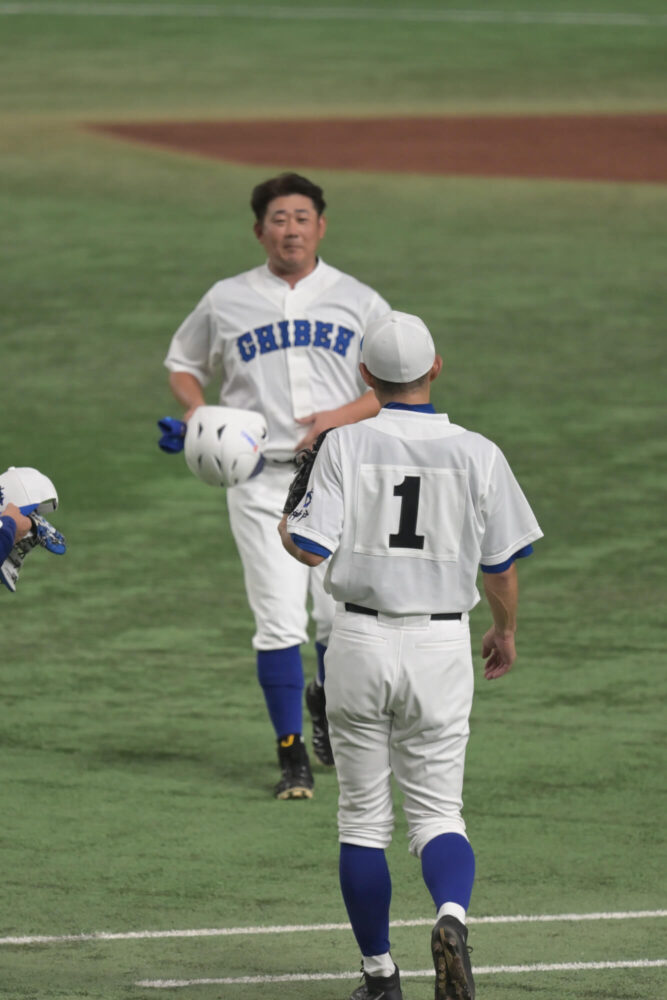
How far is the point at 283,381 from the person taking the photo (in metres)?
6.88

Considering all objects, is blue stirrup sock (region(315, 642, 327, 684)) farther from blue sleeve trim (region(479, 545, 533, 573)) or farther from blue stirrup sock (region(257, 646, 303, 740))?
blue sleeve trim (region(479, 545, 533, 573))

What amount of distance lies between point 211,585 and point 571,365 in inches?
189

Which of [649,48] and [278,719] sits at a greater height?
[649,48]

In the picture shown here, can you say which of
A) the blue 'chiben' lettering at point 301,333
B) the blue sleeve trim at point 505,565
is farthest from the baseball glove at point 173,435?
the blue sleeve trim at point 505,565

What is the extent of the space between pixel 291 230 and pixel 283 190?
15 cm

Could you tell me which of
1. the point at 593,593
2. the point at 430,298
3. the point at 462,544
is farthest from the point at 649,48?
the point at 462,544

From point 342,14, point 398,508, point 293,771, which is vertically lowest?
point 293,771

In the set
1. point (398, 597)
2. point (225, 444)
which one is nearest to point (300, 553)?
point (398, 597)

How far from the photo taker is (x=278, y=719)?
6.76 metres

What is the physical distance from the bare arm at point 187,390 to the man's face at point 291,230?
0.56m

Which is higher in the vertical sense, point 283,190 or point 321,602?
point 283,190

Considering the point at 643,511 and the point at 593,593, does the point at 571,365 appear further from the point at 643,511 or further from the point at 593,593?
the point at 593,593

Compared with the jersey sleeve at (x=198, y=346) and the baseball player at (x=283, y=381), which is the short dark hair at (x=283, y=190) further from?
the jersey sleeve at (x=198, y=346)

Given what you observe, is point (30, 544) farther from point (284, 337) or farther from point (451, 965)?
point (284, 337)
